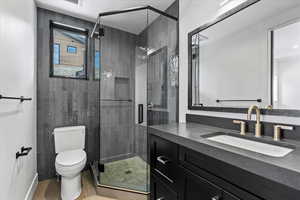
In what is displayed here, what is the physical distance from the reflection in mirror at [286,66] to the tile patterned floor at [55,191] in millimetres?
2034

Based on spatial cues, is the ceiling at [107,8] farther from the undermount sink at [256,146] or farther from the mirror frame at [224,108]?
the undermount sink at [256,146]

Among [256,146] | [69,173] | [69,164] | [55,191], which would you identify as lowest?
[55,191]

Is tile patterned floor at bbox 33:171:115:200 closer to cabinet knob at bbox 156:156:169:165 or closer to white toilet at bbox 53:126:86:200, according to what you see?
white toilet at bbox 53:126:86:200

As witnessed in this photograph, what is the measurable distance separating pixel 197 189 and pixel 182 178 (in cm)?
13

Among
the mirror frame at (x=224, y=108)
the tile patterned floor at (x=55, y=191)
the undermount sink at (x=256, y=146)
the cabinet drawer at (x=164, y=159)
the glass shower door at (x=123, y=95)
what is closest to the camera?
the undermount sink at (x=256, y=146)

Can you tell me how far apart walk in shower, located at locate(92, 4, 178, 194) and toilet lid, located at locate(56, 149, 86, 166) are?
42 cm

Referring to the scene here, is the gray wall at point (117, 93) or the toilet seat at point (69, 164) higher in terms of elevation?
the gray wall at point (117, 93)

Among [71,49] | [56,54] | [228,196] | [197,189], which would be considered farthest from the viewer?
[71,49]

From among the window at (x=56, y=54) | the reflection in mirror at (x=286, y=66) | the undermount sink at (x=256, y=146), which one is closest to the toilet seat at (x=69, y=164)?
the window at (x=56, y=54)

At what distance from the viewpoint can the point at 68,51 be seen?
7.32 feet

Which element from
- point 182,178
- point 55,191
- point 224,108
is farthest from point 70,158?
point 224,108

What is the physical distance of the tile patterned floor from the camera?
1.71m

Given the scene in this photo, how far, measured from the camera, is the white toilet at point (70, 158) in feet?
5.25

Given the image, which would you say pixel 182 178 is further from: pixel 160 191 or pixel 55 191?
pixel 55 191
